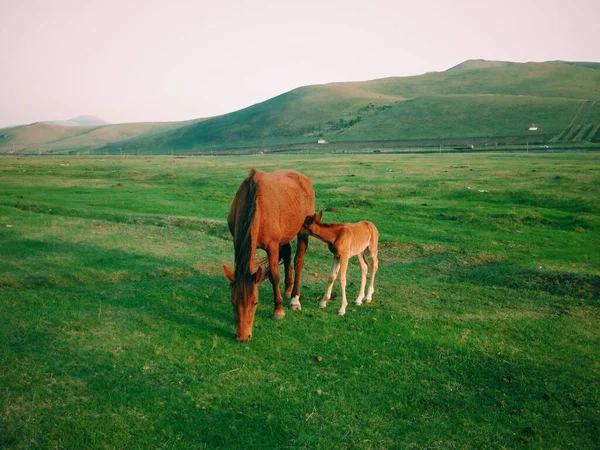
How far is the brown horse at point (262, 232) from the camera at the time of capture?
884 cm

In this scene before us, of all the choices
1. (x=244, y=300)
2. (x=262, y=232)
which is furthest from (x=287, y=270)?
(x=244, y=300)

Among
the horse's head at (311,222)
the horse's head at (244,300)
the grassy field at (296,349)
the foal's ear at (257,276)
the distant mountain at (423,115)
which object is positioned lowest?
the grassy field at (296,349)

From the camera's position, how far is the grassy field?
6406 millimetres

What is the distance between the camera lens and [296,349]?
8664 mm

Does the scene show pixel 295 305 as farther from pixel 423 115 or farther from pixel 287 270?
pixel 423 115

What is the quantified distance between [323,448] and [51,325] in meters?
5.87

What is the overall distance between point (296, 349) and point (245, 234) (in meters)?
2.40

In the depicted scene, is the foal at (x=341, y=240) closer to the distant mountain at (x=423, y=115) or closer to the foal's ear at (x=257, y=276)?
the foal's ear at (x=257, y=276)

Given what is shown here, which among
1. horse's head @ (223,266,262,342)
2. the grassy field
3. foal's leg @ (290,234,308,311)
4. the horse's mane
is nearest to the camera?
the grassy field

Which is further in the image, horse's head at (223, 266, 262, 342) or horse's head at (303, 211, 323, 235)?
horse's head at (303, 211, 323, 235)

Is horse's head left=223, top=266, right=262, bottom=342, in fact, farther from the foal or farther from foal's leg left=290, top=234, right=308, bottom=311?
the foal

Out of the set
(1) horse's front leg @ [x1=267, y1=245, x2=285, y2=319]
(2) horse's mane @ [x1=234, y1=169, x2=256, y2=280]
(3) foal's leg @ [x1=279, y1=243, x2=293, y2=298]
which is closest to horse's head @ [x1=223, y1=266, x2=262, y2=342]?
(2) horse's mane @ [x1=234, y1=169, x2=256, y2=280]

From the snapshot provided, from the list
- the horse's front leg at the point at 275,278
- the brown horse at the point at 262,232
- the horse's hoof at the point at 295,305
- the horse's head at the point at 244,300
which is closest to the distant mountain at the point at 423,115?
the brown horse at the point at 262,232

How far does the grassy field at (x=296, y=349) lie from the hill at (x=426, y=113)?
87777 mm
